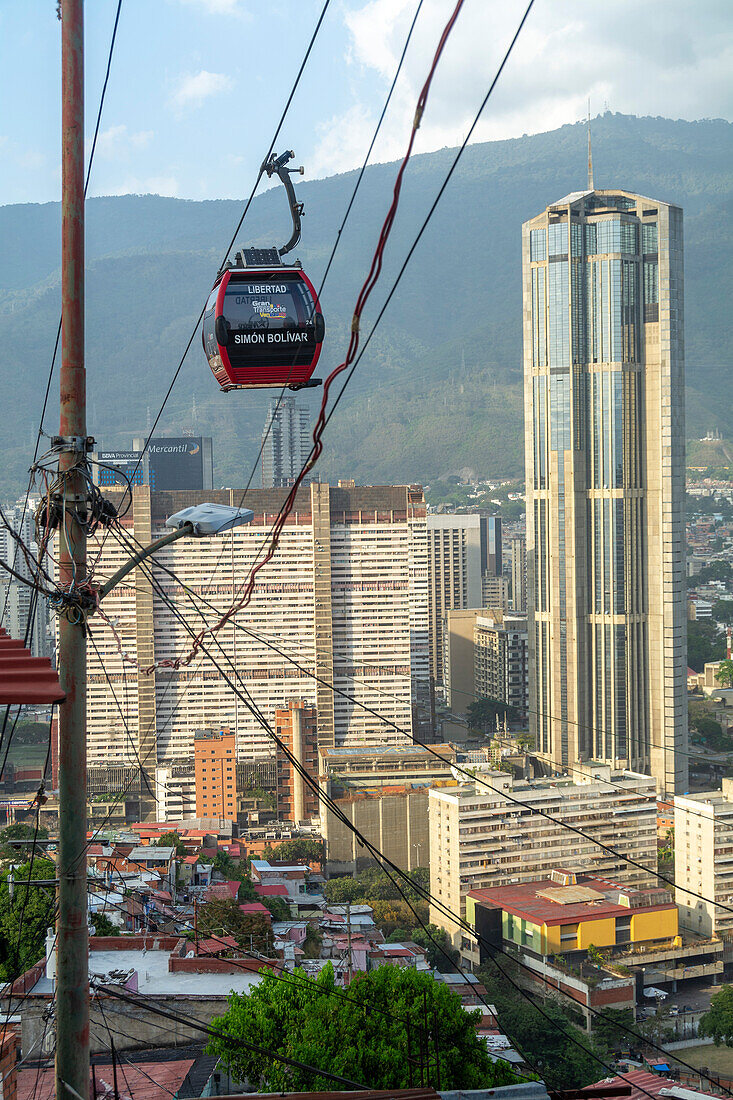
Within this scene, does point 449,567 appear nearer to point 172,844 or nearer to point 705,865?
point 705,865

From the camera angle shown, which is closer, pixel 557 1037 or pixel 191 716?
pixel 557 1037

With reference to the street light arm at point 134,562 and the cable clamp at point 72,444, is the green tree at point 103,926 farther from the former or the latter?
the cable clamp at point 72,444

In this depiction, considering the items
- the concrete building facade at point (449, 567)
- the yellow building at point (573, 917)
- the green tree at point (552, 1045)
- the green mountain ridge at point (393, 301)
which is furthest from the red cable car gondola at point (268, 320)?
the green mountain ridge at point (393, 301)

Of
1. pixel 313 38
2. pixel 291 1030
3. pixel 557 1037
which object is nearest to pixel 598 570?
pixel 557 1037

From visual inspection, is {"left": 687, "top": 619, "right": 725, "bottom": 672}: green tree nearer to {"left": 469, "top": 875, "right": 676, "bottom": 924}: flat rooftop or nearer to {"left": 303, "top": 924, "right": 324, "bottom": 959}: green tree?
{"left": 469, "top": 875, "right": 676, "bottom": 924}: flat rooftop

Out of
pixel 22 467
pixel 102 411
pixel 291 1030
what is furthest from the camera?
pixel 102 411

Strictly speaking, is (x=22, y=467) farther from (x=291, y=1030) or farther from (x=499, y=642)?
(x=291, y=1030)

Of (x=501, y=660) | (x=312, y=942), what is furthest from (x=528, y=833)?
(x=501, y=660)
